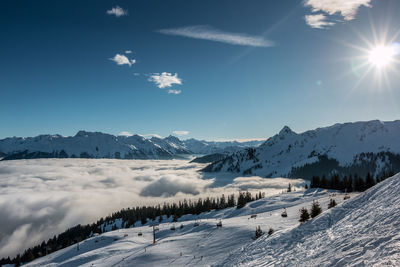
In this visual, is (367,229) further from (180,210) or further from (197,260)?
(180,210)

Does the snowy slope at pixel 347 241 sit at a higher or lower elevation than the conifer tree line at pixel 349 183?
higher

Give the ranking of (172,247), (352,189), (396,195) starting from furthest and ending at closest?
(352,189) → (172,247) → (396,195)

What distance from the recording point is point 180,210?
17238 cm

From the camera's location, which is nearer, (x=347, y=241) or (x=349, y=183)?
(x=347, y=241)

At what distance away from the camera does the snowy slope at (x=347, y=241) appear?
885cm

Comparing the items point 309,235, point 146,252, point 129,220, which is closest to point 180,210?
point 129,220

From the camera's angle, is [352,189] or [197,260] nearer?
[197,260]

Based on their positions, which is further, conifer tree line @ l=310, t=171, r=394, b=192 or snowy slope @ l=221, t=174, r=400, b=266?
conifer tree line @ l=310, t=171, r=394, b=192

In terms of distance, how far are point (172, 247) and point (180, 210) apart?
143673 mm

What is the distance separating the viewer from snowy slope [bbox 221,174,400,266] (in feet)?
29.0

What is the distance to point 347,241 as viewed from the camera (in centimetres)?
1166

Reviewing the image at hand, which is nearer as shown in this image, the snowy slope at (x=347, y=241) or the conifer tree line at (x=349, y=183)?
the snowy slope at (x=347, y=241)

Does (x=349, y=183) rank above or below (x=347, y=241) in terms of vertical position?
below

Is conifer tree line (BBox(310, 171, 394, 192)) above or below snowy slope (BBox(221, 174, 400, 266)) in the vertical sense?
below
